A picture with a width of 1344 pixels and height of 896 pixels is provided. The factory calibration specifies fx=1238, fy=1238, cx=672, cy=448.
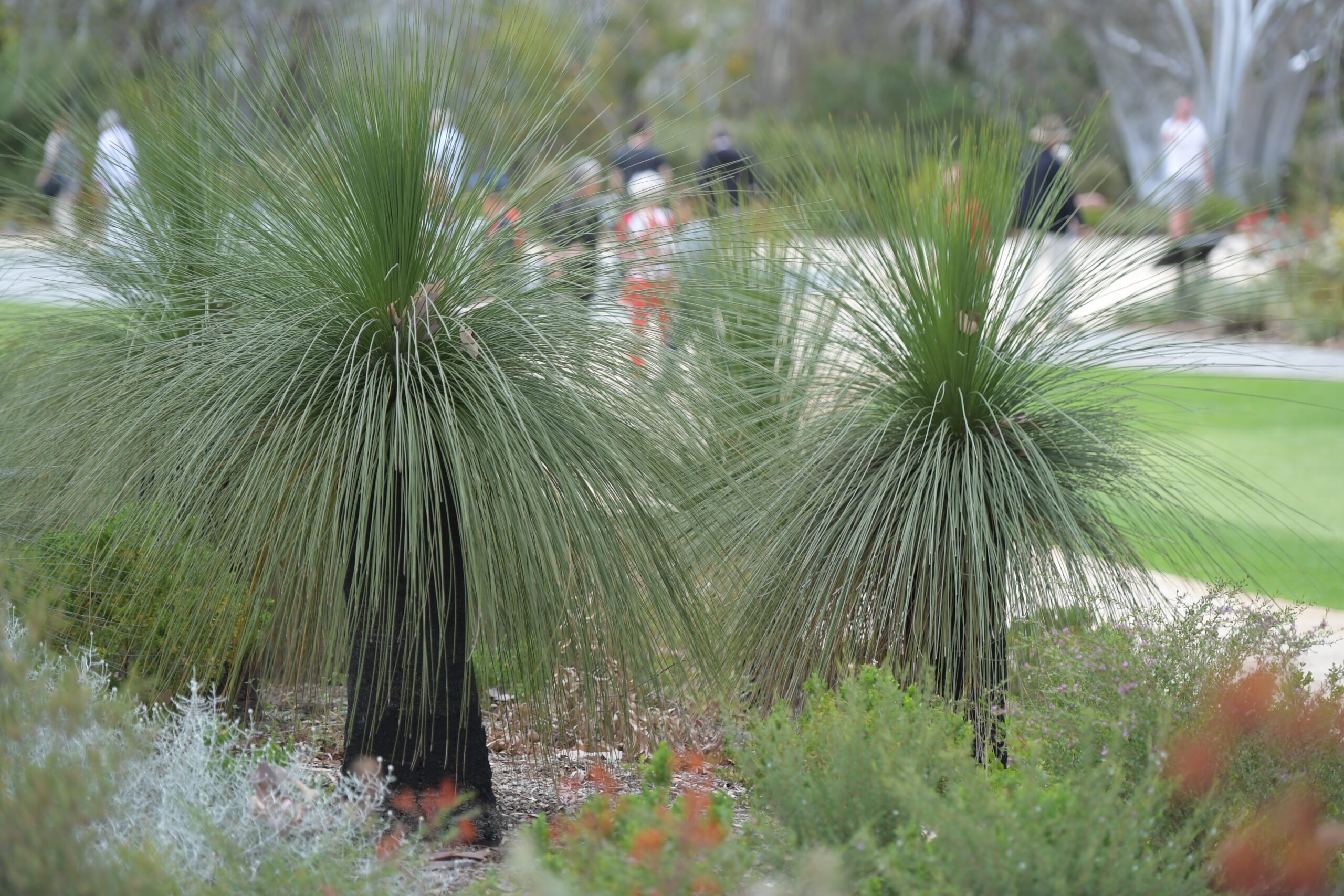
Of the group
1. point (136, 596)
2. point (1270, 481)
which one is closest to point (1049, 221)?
point (136, 596)

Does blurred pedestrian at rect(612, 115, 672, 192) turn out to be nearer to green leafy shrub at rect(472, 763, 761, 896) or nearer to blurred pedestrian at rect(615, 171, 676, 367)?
blurred pedestrian at rect(615, 171, 676, 367)

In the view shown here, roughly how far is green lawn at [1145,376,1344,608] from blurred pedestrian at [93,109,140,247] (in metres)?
2.82

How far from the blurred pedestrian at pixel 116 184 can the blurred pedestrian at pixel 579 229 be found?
1.08 metres

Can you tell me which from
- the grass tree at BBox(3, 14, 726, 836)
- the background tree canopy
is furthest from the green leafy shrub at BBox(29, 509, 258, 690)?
the background tree canopy

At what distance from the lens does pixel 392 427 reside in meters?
2.58

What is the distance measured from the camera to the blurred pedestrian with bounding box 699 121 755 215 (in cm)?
Result: 311

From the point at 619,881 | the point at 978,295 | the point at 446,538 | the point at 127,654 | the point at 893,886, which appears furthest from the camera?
the point at 978,295

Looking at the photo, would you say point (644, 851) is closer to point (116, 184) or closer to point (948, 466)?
point (948, 466)

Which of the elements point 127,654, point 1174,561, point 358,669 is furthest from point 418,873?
point 1174,561

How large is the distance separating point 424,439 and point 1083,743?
1.47m

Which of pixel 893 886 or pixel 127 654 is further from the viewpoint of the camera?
pixel 127 654

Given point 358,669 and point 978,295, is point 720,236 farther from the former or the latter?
point 358,669

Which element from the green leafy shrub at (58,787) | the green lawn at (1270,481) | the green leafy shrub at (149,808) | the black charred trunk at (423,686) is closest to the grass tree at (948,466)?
the green lawn at (1270,481)

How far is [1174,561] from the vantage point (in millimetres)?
3502
